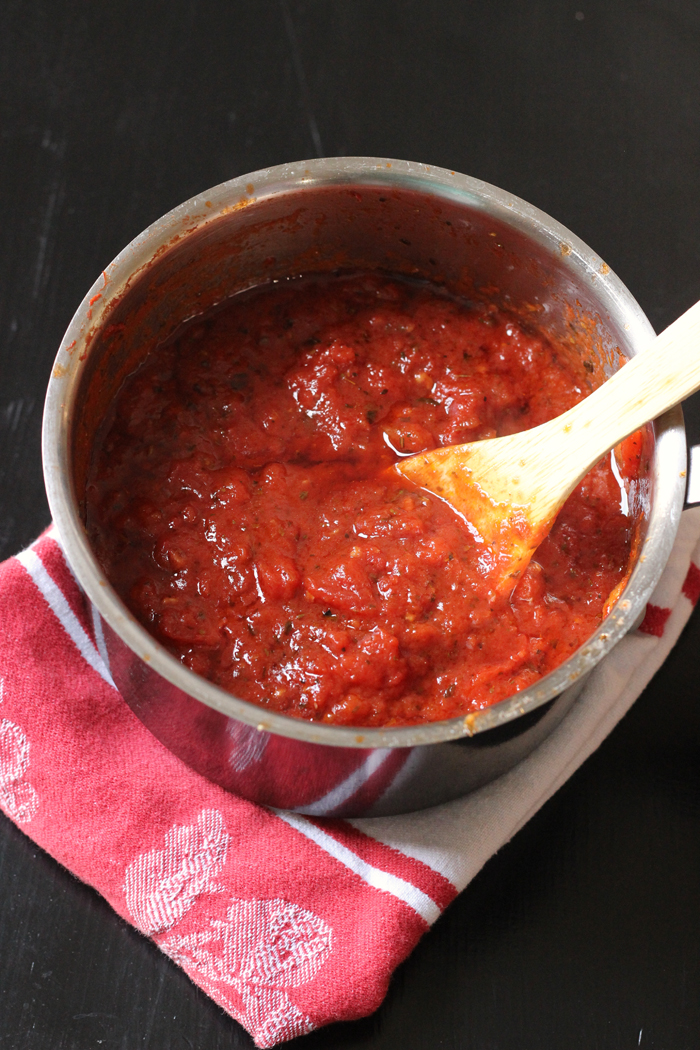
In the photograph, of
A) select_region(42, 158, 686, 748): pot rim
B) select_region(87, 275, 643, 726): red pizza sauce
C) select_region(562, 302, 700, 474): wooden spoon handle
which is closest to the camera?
select_region(42, 158, 686, 748): pot rim

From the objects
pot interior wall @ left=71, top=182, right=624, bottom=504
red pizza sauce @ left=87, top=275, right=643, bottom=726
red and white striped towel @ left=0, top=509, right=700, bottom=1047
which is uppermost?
pot interior wall @ left=71, top=182, right=624, bottom=504

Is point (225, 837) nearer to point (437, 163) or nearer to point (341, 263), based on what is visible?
point (341, 263)

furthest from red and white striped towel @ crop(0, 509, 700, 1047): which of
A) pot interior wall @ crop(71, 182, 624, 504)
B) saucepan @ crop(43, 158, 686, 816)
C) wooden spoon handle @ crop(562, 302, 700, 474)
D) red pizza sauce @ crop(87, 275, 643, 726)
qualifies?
wooden spoon handle @ crop(562, 302, 700, 474)

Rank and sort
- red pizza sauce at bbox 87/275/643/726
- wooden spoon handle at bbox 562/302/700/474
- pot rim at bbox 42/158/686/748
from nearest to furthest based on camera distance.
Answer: pot rim at bbox 42/158/686/748 < wooden spoon handle at bbox 562/302/700/474 < red pizza sauce at bbox 87/275/643/726

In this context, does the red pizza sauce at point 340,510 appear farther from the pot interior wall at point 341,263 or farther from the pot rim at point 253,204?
the pot rim at point 253,204

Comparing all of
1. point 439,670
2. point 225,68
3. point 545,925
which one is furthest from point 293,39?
point 545,925

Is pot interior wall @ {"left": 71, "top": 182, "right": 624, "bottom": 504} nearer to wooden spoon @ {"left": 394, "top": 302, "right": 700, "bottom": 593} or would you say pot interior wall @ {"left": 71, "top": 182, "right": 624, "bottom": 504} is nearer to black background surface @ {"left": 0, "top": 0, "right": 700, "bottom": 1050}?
wooden spoon @ {"left": 394, "top": 302, "right": 700, "bottom": 593}

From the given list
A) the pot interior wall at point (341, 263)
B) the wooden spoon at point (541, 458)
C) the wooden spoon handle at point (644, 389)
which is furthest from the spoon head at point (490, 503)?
the pot interior wall at point (341, 263)
